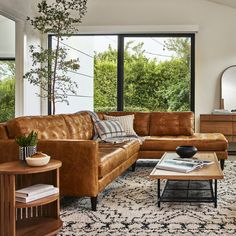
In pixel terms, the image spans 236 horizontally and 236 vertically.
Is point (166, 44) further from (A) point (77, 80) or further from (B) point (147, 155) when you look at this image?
(B) point (147, 155)

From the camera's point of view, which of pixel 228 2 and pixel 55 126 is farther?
pixel 228 2

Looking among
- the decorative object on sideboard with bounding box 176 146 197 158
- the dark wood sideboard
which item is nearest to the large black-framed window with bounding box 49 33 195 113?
the dark wood sideboard

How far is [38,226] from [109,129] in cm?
272

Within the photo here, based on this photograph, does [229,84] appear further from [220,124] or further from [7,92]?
[7,92]

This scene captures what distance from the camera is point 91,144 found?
319cm

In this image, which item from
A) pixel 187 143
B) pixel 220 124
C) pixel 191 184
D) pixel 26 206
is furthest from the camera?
pixel 220 124

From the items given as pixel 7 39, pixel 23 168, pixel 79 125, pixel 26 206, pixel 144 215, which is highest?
pixel 7 39

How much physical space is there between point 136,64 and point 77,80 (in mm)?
1182

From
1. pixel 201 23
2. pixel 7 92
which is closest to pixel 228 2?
pixel 201 23

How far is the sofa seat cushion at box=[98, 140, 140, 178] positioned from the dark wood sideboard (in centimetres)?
209

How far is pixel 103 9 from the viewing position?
23.4ft

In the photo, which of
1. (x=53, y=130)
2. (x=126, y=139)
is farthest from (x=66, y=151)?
(x=126, y=139)

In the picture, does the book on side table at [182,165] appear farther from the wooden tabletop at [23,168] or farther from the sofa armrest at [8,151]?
the sofa armrest at [8,151]

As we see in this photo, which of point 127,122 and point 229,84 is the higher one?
point 229,84
